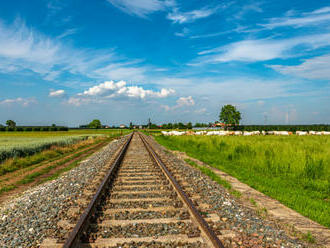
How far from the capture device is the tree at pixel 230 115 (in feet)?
303

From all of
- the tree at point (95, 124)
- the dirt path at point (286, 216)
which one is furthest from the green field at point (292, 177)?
the tree at point (95, 124)

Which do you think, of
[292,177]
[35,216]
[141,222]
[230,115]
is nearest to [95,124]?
[230,115]

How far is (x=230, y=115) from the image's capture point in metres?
93.2

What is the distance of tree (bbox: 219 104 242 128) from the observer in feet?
303

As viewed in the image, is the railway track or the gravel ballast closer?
the railway track

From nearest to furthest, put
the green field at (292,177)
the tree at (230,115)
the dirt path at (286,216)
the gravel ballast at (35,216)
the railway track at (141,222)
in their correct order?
the railway track at (141,222) < the gravel ballast at (35,216) < the dirt path at (286,216) < the green field at (292,177) < the tree at (230,115)

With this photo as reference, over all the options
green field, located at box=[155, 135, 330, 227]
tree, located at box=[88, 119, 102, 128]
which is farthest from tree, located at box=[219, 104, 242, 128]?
tree, located at box=[88, 119, 102, 128]

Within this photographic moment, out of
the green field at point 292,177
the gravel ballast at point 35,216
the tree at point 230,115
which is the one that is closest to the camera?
the gravel ballast at point 35,216

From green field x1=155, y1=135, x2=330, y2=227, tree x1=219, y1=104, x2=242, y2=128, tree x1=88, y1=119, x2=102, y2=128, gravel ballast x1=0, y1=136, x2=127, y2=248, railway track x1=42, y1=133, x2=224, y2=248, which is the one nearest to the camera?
railway track x1=42, y1=133, x2=224, y2=248

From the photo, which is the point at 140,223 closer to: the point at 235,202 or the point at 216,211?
the point at 216,211

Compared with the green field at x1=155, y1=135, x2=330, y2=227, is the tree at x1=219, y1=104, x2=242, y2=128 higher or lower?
higher

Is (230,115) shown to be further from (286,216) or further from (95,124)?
(95,124)

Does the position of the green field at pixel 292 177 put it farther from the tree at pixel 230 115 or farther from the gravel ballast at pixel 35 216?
the tree at pixel 230 115

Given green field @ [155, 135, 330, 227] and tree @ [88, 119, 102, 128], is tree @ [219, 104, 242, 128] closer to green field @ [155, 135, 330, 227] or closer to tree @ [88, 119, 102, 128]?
green field @ [155, 135, 330, 227]
